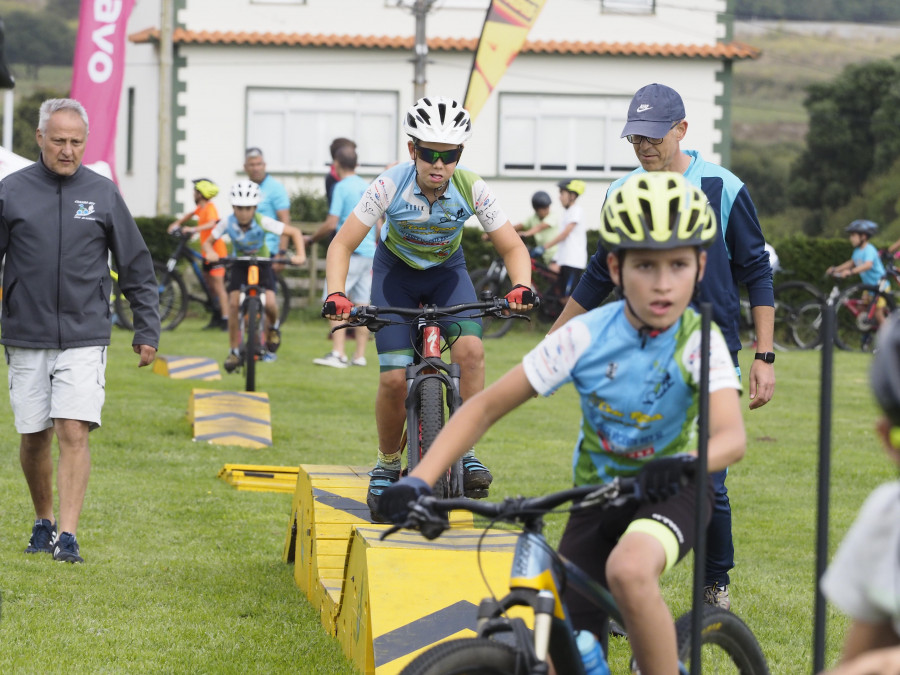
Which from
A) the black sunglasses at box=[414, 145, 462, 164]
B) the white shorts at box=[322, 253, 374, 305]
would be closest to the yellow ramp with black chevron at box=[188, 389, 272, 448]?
the white shorts at box=[322, 253, 374, 305]

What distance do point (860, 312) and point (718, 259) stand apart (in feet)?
54.6

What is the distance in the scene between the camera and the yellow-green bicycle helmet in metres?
3.62

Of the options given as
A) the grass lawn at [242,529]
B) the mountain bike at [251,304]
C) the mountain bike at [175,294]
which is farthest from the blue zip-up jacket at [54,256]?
the mountain bike at [175,294]

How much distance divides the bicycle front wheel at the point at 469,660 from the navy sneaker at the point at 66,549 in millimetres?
4286

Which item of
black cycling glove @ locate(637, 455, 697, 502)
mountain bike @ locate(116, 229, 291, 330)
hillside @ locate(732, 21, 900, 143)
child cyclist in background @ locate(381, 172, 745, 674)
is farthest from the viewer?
hillside @ locate(732, 21, 900, 143)

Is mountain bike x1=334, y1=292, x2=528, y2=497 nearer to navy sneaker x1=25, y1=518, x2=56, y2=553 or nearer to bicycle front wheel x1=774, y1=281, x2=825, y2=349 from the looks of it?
navy sneaker x1=25, y1=518, x2=56, y2=553

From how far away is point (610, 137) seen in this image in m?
30.7

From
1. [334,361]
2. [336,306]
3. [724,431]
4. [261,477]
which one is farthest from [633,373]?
[334,361]

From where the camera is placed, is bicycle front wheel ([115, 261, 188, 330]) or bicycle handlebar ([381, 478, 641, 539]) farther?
bicycle front wheel ([115, 261, 188, 330])

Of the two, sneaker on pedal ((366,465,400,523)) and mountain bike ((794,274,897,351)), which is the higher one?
mountain bike ((794,274,897,351))

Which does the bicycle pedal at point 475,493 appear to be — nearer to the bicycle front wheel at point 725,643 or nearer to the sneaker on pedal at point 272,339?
the bicycle front wheel at point 725,643

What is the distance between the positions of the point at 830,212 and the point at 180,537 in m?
65.2

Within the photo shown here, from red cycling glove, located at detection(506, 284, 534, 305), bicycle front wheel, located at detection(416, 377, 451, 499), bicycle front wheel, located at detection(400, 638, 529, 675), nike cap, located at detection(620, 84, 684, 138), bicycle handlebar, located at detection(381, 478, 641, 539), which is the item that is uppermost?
nike cap, located at detection(620, 84, 684, 138)

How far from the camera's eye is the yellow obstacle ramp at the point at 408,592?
16.1 feet
